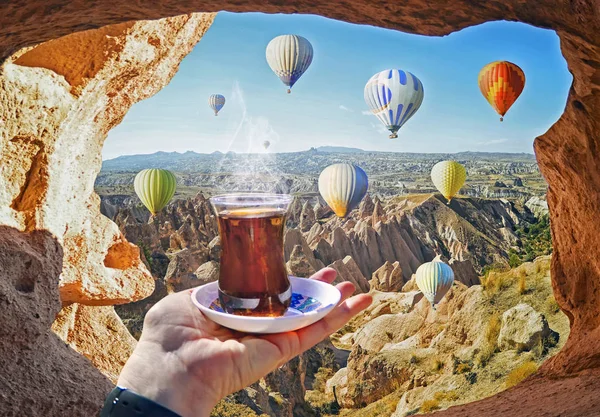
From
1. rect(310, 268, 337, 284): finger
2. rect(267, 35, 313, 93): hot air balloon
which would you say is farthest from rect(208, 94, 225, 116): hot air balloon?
rect(310, 268, 337, 284): finger

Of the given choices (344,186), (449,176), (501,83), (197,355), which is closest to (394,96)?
(501,83)

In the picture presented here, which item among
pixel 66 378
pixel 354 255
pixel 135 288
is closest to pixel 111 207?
pixel 354 255

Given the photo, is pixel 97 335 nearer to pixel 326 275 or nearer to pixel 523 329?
pixel 326 275

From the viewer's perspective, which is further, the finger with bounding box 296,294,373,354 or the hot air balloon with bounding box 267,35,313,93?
the hot air balloon with bounding box 267,35,313,93

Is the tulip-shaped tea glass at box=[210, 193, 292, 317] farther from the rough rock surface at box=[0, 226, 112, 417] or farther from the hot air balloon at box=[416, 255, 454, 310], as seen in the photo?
the hot air balloon at box=[416, 255, 454, 310]

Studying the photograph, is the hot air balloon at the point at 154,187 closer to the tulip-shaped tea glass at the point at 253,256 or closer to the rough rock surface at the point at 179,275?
the rough rock surface at the point at 179,275

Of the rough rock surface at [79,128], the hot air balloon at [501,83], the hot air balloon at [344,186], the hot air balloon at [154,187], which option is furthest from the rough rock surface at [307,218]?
the rough rock surface at [79,128]
